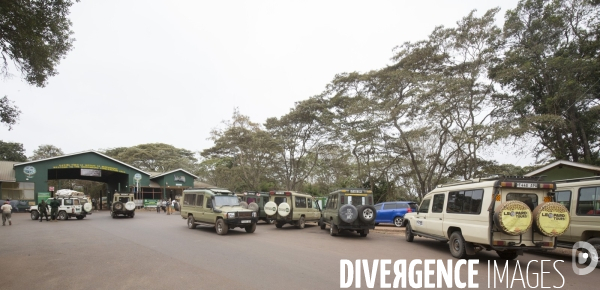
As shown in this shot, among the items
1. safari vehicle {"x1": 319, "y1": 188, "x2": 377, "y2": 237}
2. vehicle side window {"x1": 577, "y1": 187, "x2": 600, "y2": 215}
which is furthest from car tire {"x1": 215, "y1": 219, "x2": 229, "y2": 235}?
vehicle side window {"x1": 577, "y1": 187, "x2": 600, "y2": 215}

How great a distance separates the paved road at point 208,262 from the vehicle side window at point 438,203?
1.29m

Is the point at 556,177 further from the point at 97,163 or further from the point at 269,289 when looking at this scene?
the point at 97,163

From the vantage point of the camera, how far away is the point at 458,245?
371 inches

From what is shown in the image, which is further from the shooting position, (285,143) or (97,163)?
(97,163)

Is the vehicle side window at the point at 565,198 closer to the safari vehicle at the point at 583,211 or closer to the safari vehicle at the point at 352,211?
the safari vehicle at the point at 583,211

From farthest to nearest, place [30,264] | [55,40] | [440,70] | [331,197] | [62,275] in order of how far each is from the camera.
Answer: [440,70] → [331,197] → [55,40] → [30,264] → [62,275]

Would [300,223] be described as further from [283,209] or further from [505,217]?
[505,217]

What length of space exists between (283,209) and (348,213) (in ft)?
15.9

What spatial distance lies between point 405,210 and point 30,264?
15.8 m

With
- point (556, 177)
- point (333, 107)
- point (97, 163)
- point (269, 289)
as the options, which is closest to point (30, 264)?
point (269, 289)

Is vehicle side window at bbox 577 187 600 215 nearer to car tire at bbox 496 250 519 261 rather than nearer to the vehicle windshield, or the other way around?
car tire at bbox 496 250 519 261

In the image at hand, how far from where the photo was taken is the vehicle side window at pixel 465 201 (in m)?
8.80

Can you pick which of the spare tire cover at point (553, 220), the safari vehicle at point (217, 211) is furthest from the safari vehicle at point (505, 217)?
the safari vehicle at point (217, 211)

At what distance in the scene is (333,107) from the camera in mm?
30344
